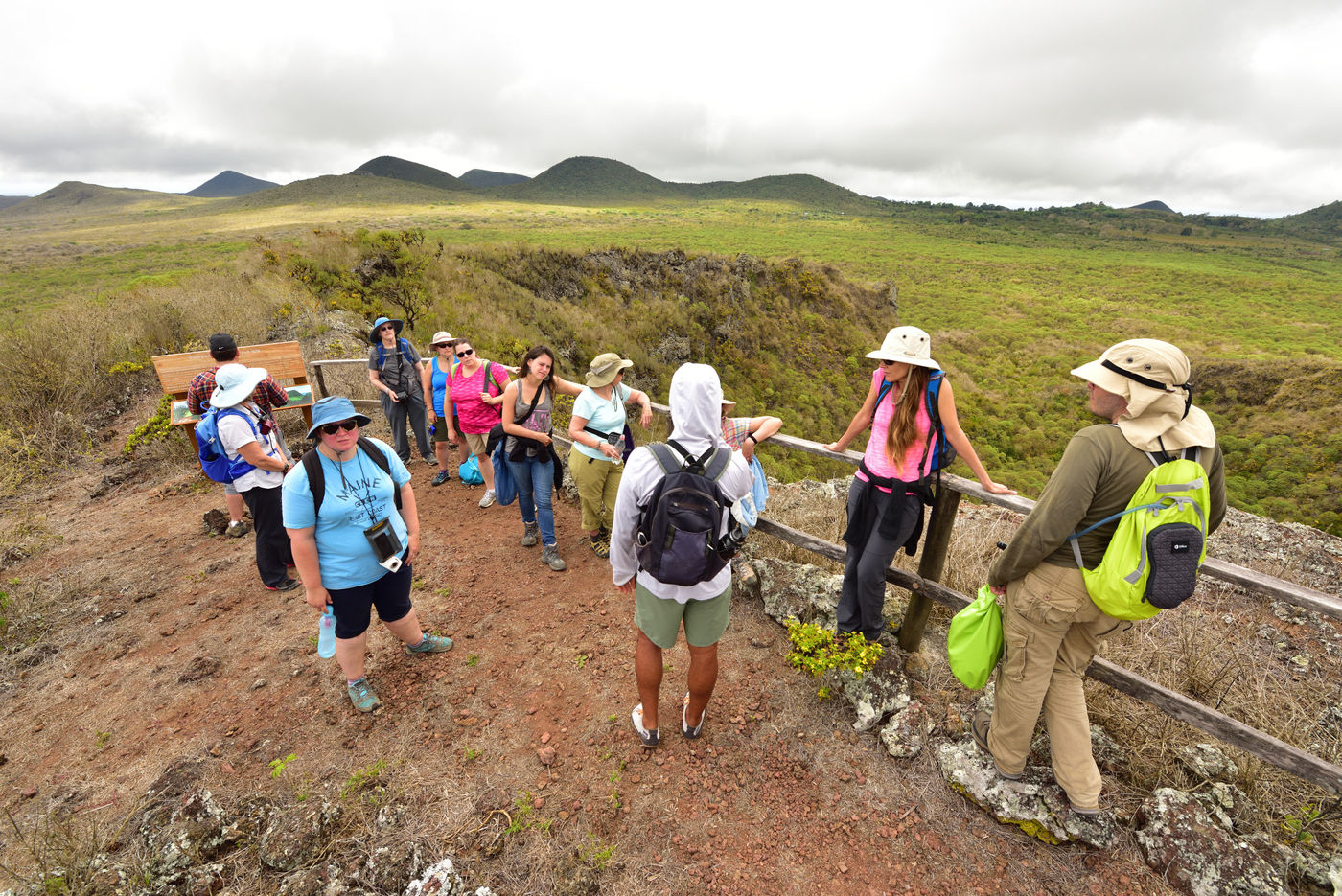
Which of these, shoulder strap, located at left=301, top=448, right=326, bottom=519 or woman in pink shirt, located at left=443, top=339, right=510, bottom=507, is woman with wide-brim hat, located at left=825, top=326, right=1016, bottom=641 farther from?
woman in pink shirt, located at left=443, top=339, right=510, bottom=507

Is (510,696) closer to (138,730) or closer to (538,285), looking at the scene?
(138,730)

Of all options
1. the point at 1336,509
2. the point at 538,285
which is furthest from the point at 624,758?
the point at 1336,509

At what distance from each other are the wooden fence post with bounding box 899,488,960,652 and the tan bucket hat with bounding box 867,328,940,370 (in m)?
0.84

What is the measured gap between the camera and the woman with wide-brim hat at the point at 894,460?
10.1 ft

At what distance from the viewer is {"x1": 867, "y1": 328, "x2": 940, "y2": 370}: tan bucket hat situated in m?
3.00

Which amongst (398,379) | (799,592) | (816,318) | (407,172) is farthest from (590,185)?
(799,592)

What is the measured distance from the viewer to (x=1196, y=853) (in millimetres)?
2482

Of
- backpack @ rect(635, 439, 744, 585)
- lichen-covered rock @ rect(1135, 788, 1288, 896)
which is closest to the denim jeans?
backpack @ rect(635, 439, 744, 585)

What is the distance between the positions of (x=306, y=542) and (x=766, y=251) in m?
62.2

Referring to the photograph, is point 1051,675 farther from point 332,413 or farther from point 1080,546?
point 332,413

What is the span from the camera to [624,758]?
10.6 feet

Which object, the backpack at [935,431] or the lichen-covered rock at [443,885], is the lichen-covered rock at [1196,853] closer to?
the backpack at [935,431]

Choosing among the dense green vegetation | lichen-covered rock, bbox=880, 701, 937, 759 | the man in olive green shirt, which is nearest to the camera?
the man in olive green shirt

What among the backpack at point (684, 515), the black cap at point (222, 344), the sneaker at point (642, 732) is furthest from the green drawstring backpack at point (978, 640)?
the black cap at point (222, 344)
